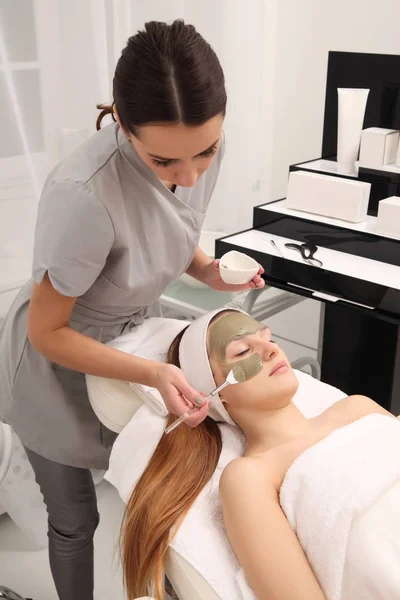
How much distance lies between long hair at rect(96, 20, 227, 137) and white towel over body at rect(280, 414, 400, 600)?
58cm

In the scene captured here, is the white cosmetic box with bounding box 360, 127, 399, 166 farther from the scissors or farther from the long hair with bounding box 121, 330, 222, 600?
the long hair with bounding box 121, 330, 222, 600

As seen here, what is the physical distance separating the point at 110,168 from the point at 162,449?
499mm

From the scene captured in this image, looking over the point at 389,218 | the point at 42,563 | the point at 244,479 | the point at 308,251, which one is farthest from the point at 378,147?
the point at 42,563

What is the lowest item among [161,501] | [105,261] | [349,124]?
[161,501]

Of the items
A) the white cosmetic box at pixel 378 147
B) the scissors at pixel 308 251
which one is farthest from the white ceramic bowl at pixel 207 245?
the white cosmetic box at pixel 378 147

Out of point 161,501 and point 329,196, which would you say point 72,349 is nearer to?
point 161,501

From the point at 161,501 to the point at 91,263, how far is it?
0.42 metres

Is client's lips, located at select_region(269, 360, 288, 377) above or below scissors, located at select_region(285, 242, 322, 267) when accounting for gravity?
below

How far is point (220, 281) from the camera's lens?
1.39 meters

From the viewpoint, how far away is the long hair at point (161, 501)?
3.39ft

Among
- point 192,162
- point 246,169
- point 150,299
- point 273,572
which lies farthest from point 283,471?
point 246,169

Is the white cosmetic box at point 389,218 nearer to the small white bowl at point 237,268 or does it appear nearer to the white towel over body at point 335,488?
the small white bowl at point 237,268

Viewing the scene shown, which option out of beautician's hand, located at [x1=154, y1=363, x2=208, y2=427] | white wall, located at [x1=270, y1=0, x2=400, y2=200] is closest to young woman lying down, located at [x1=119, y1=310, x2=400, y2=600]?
beautician's hand, located at [x1=154, y1=363, x2=208, y2=427]

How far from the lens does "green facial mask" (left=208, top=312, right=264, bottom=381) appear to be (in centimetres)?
117
